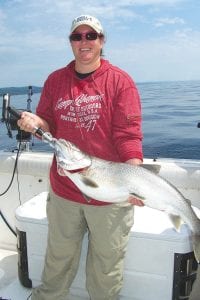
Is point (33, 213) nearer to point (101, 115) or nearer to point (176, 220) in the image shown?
point (101, 115)

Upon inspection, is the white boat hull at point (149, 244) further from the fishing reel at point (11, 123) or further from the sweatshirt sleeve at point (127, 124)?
the sweatshirt sleeve at point (127, 124)

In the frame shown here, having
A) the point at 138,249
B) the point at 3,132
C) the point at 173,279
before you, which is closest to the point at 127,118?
the point at 138,249

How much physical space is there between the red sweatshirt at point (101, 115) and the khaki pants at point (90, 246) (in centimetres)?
13

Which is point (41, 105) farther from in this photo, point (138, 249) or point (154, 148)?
point (154, 148)

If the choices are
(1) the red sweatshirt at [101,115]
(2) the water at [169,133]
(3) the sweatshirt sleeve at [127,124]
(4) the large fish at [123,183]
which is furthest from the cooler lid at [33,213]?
(2) the water at [169,133]

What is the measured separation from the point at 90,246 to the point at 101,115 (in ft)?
3.61

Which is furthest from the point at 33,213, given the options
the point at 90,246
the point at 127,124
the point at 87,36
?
the point at 87,36

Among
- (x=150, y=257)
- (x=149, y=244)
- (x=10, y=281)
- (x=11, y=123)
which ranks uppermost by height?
(x=11, y=123)

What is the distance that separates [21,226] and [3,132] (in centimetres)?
833

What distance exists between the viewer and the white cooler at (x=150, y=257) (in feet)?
11.2

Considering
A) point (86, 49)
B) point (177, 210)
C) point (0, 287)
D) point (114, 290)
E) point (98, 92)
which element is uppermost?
point (86, 49)

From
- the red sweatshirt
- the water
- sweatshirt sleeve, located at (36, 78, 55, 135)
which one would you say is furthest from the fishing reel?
the water

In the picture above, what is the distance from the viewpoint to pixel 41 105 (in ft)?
11.0

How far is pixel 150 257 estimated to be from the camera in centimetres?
346
